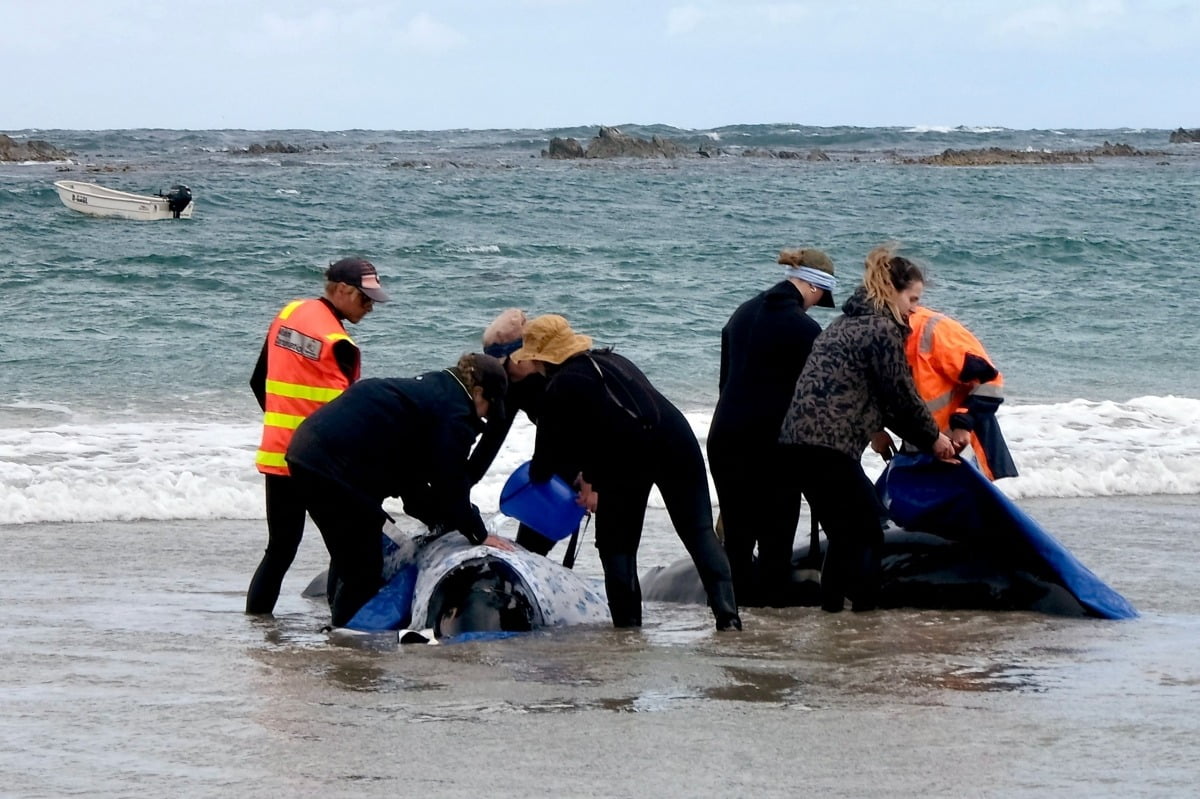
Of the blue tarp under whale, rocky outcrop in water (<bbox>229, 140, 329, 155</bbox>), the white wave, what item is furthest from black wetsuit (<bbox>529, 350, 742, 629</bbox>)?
rocky outcrop in water (<bbox>229, 140, 329, 155</bbox>)

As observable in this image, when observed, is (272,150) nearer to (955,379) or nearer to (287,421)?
(287,421)

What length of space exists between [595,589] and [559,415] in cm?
91

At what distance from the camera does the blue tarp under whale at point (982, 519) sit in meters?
6.08

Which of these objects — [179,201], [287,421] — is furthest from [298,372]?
[179,201]

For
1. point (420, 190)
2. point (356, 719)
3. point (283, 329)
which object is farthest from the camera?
point (420, 190)

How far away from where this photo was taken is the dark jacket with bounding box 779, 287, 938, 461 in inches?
227

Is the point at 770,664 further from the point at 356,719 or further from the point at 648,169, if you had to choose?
the point at 648,169

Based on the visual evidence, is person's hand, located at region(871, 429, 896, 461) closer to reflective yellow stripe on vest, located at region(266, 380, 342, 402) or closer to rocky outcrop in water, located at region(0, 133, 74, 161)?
reflective yellow stripe on vest, located at region(266, 380, 342, 402)

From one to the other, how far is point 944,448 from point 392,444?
212cm

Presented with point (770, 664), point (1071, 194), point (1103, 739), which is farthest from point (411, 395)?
point (1071, 194)

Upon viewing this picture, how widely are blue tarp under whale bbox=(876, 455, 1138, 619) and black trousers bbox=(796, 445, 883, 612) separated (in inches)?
8.1

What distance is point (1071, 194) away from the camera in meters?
38.5

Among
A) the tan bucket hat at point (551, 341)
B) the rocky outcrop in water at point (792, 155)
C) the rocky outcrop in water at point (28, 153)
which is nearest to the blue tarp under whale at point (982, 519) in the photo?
the tan bucket hat at point (551, 341)

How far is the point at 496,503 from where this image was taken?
981cm
